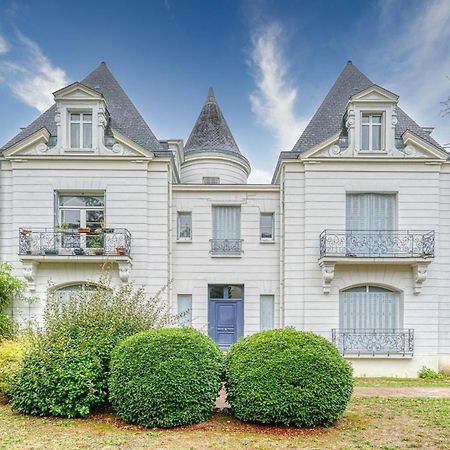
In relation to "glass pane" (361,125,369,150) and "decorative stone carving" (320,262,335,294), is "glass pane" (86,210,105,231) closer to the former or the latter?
"decorative stone carving" (320,262,335,294)

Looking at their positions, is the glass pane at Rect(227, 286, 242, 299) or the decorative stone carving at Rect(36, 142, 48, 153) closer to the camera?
the decorative stone carving at Rect(36, 142, 48, 153)

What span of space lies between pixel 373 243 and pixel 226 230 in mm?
4988

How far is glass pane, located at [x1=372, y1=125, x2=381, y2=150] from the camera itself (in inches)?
538

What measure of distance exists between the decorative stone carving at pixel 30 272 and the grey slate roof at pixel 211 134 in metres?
8.62

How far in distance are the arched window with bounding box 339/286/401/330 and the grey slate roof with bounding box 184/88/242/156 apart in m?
8.74

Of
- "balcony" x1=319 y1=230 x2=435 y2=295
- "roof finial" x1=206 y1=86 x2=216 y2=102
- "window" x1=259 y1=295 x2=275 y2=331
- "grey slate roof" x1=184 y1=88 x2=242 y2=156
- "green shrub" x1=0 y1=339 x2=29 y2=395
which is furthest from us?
"roof finial" x1=206 y1=86 x2=216 y2=102

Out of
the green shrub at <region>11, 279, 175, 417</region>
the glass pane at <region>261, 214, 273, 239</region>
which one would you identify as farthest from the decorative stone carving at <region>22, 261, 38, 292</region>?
the glass pane at <region>261, 214, 273, 239</region>

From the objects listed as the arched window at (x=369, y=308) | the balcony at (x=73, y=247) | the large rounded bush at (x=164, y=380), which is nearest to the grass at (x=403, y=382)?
the arched window at (x=369, y=308)

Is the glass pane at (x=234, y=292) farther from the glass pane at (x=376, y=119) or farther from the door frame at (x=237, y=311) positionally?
the glass pane at (x=376, y=119)

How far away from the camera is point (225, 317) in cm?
1428

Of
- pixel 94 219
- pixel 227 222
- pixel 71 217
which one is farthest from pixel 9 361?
pixel 227 222

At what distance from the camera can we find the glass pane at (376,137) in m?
13.7

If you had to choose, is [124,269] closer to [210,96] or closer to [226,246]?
[226,246]

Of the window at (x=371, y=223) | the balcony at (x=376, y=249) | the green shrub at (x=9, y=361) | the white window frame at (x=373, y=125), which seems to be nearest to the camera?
the green shrub at (x=9, y=361)
